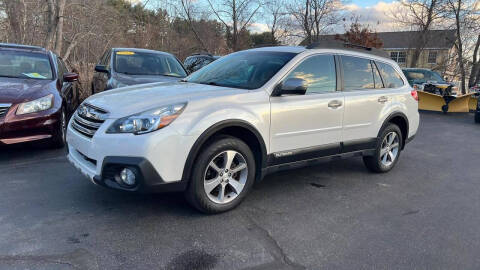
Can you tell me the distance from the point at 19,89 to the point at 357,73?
15.5ft

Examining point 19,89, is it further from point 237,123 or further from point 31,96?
point 237,123

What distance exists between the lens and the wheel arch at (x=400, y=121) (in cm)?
510

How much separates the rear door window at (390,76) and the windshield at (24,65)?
5.27 m

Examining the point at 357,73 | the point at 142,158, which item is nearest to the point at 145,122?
the point at 142,158

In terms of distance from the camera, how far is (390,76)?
5.29 meters

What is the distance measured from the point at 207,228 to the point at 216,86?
1.55 metres

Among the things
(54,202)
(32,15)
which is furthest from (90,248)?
(32,15)

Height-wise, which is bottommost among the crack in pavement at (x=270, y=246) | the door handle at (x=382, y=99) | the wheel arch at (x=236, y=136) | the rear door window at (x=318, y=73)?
the crack in pavement at (x=270, y=246)

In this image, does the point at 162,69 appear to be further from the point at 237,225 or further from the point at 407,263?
the point at 407,263

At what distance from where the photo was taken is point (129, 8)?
26812mm

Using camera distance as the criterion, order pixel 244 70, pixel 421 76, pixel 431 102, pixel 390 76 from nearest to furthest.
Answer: pixel 244 70 → pixel 390 76 → pixel 431 102 → pixel 421 76

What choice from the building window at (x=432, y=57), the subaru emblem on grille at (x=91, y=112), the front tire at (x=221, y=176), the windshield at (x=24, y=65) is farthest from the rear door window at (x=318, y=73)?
the building window at (x=432, y=57)

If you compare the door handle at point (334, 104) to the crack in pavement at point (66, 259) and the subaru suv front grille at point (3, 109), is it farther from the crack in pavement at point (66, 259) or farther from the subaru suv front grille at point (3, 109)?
the subaru suv front grille at point (3, 109)

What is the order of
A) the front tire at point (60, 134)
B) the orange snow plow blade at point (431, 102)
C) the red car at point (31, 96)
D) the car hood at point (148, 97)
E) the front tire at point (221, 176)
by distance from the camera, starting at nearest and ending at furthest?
the car hood at point (148, 97), the front tire at point (221, 176), the red car at point (31, 96), the front tire at point (60, 134), the orange snow plow blade at point (431, 102)
